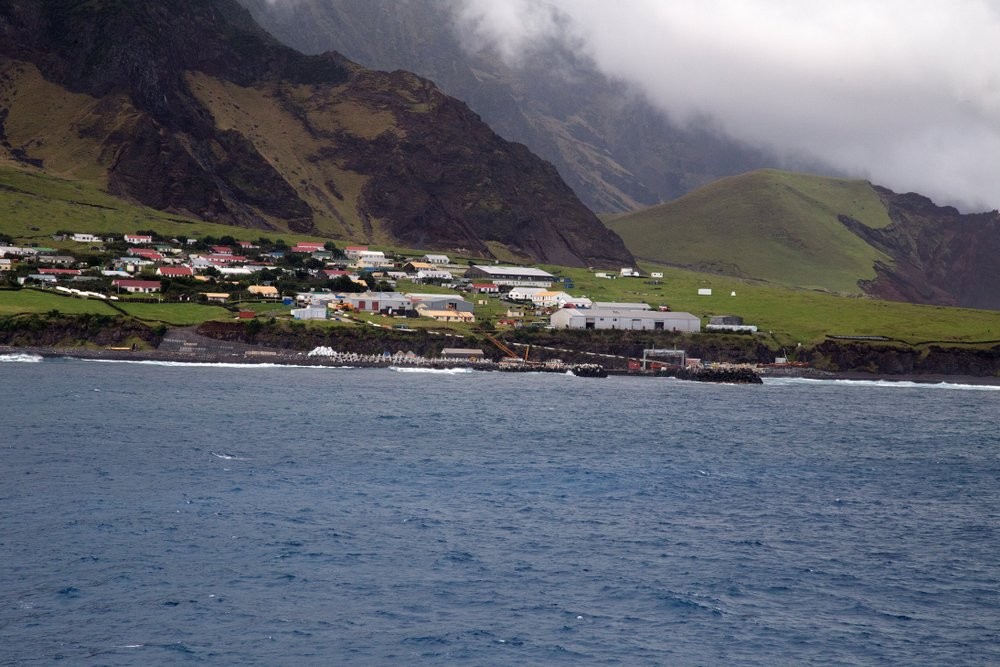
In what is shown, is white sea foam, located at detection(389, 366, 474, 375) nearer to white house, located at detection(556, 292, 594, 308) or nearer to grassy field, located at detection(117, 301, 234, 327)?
grassy field, located at detection(117, 301, 234, 327)

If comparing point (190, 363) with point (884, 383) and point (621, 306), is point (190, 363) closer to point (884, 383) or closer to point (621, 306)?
point (621, 306)

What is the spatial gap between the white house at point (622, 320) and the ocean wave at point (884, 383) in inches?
682

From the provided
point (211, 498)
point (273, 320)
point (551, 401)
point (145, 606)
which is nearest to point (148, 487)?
point (211, 498)

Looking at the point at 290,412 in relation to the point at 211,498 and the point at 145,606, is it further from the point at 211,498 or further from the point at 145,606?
the point at 145,606

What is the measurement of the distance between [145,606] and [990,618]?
2913 centimetres

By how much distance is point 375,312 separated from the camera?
169125 millimetres

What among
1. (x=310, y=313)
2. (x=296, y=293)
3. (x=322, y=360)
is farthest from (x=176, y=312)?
(x=322, y=360)

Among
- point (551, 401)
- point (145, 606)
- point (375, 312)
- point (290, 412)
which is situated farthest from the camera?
point (375, 312)

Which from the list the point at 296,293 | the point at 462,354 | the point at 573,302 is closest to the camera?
the point at 462,354

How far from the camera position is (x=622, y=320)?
167625 millimetres

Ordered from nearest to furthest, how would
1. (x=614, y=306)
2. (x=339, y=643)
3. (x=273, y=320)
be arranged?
(x=339, y=643) < (x=273, y=320) < (x=614, y=306)

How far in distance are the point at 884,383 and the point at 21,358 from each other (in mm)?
108685

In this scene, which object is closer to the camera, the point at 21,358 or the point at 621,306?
the point at 21,358

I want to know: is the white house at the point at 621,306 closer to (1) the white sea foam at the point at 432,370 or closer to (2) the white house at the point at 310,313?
(1) the white sea foam at the point at 432,370
